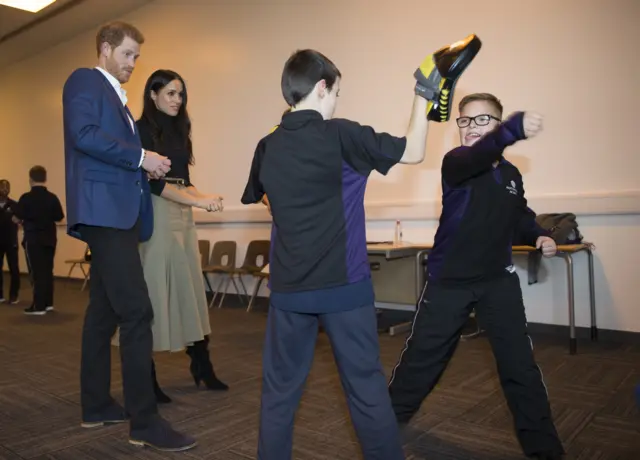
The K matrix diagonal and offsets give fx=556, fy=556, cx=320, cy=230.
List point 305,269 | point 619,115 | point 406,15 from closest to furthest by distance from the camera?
point 305,269 → point 619,115 → point 406,15

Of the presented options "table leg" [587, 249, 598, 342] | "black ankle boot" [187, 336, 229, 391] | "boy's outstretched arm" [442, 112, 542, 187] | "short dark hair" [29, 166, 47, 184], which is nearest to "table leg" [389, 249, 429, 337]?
"table leg" [587, 249, 598, 342]

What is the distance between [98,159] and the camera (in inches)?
79.0

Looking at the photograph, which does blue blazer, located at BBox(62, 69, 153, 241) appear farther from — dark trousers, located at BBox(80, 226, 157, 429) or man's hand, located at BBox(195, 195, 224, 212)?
man's hand, located at BBox(195, 195, 224, 212)

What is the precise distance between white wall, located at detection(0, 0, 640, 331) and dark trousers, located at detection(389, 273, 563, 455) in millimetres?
2494

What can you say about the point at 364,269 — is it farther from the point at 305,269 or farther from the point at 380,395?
the point at 380,395

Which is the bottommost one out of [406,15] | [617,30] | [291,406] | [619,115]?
[291,406]

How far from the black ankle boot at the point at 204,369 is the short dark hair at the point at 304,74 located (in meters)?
1.66

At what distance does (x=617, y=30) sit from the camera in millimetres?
3959

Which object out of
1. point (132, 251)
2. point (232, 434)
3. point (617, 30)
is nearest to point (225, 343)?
point (232, 434)

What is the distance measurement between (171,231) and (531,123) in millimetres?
1669

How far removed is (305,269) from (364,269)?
0.17 meters

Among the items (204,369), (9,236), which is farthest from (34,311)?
(204,369)

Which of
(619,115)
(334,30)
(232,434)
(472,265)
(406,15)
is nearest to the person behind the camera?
(472,265)

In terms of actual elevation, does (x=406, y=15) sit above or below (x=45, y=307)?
above
